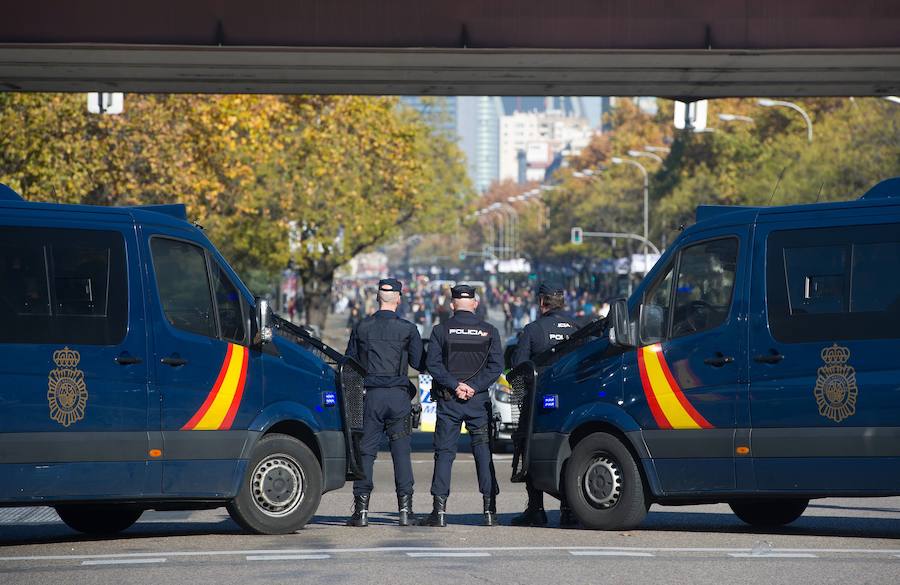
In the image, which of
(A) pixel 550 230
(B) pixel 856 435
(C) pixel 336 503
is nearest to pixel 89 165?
(C) pixel 336 503

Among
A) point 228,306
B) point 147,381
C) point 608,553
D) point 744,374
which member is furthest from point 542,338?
point 147,381

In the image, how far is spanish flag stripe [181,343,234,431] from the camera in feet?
36.6

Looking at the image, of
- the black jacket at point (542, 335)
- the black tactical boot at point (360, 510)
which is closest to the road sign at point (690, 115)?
the black jacket at point (542, 335)

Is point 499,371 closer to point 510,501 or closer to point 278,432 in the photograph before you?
point 278,432

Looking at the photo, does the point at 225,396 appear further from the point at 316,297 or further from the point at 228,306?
the point at 316,297

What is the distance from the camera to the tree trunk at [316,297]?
6053cm

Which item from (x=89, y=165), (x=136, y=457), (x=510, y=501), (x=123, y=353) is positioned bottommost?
(x=510, y=501)

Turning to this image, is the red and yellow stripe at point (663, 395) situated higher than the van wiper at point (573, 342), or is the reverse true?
the van wiper at point (573, 342)

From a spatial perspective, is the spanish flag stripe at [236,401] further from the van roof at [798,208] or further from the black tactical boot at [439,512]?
the van roof at [798,208]

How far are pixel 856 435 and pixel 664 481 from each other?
136cm

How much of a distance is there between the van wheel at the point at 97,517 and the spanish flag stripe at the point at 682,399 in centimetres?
380

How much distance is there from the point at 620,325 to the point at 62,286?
364cm

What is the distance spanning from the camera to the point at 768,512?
1245 centimetres

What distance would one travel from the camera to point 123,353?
35.4 ft
